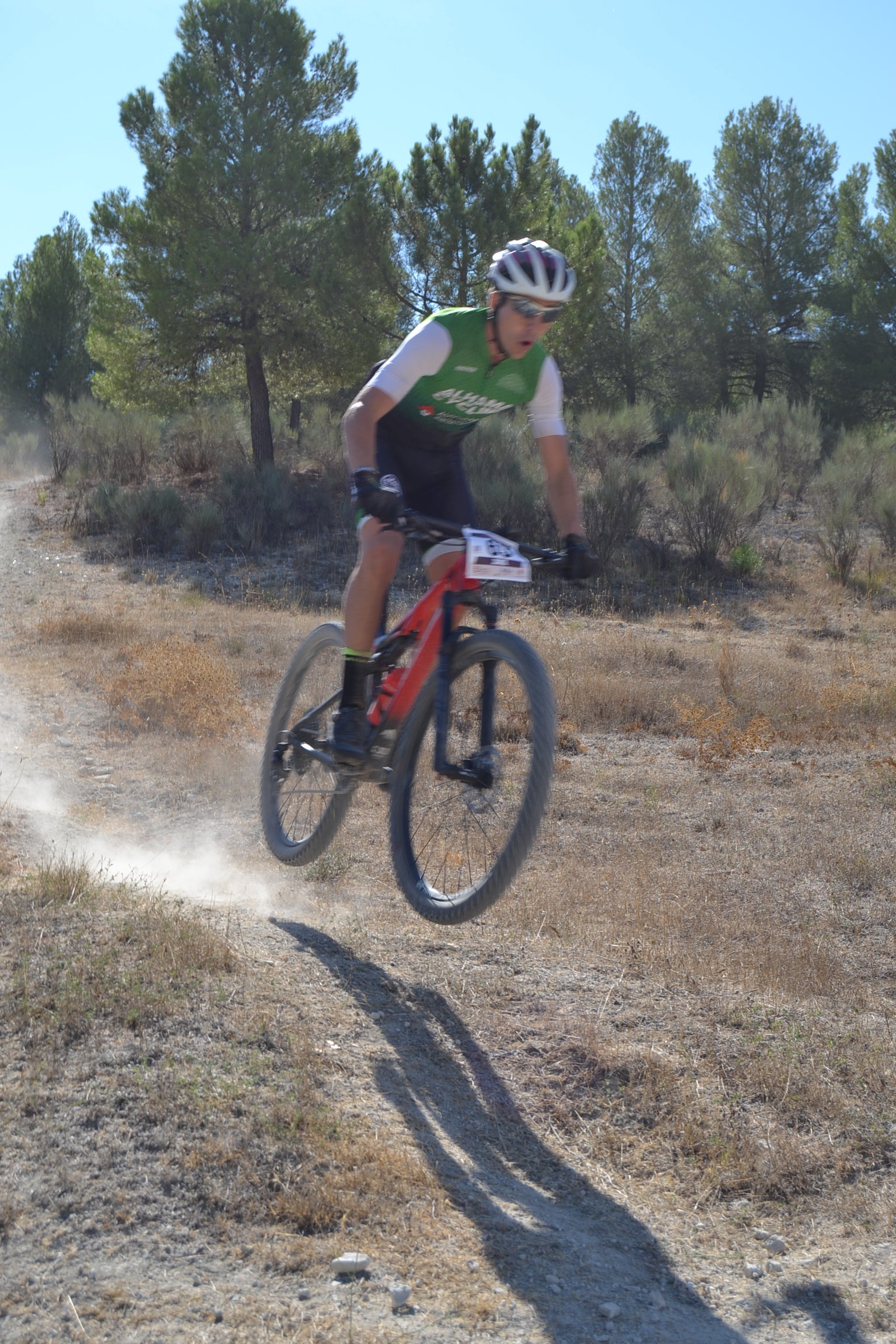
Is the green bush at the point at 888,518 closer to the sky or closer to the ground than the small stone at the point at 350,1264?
closer to the sky

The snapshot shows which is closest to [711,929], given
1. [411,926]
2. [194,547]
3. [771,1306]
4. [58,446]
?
[411,926]

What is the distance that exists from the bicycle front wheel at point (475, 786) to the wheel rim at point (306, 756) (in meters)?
0.74

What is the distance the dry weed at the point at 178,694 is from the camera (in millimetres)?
8719

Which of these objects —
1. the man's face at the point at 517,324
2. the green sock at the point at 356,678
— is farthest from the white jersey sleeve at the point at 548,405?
the green sock at the point at 356,678

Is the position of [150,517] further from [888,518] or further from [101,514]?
[888,518]

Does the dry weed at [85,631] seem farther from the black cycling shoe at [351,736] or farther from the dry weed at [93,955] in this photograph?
the black cycling shoe at [351,736]

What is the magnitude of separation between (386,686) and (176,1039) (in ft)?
5.15

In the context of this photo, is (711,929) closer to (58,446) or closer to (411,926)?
(411,926)

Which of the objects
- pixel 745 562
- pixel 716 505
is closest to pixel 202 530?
pixel 716 505

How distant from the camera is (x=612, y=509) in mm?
18297

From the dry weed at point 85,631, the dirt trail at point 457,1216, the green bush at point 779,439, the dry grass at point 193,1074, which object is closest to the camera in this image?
the dirt trail at point 457,1216

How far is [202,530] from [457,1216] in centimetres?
1674

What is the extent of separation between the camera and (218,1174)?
2.71 metres

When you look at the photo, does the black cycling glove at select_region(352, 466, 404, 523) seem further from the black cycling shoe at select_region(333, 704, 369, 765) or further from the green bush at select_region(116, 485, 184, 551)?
the green bush at select_region(116, 485, 184, 551)
